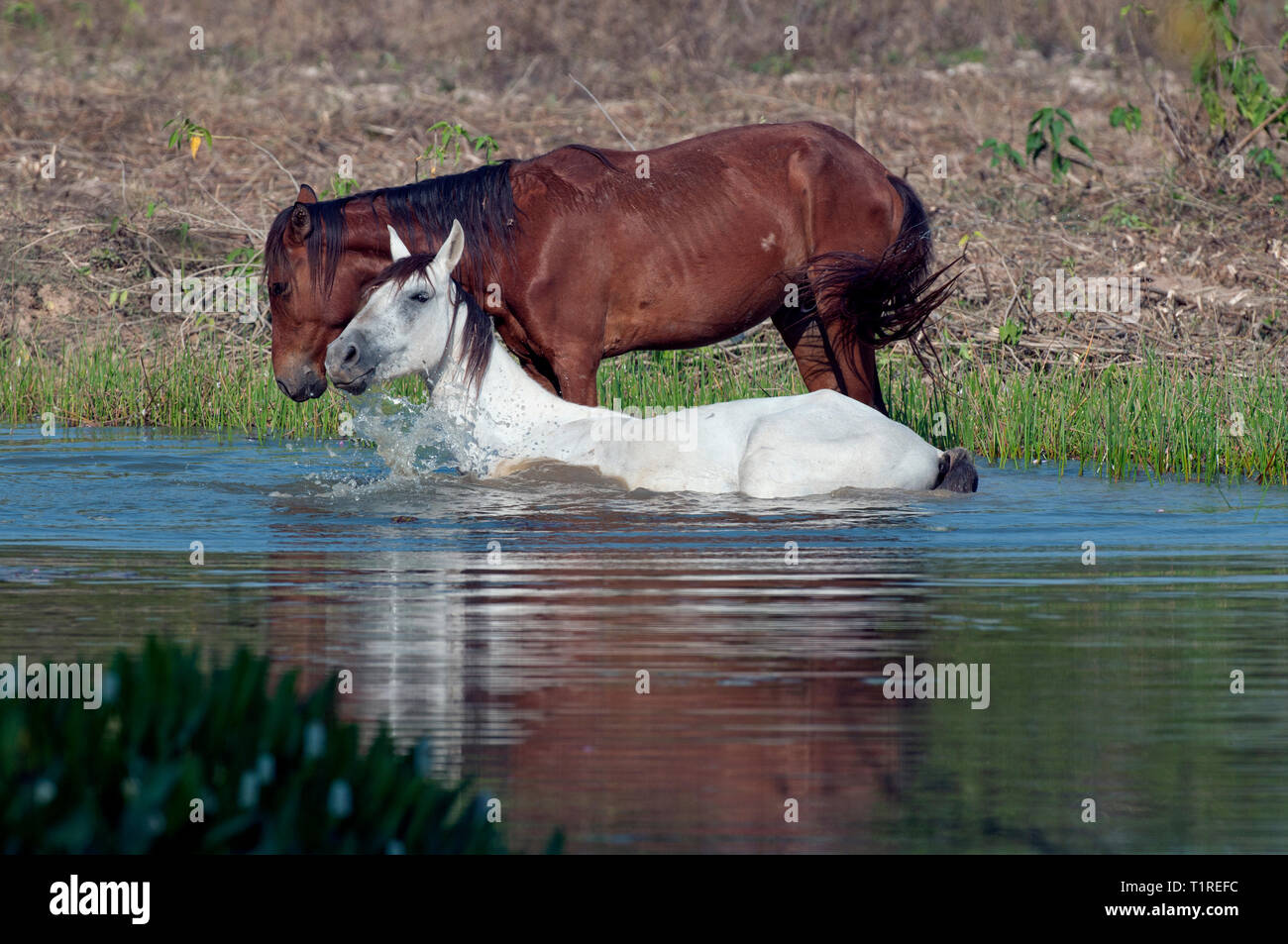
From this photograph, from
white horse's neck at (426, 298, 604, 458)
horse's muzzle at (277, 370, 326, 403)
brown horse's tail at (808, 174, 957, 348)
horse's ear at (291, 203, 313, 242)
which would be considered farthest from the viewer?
brown horse's tail at (808, 174, 957, 348)

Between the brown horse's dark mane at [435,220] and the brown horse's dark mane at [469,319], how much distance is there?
1.98 ft

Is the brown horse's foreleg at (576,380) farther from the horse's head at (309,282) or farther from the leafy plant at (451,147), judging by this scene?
the leafy plant at (451,147)

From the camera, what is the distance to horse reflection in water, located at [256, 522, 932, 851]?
13.2 feet

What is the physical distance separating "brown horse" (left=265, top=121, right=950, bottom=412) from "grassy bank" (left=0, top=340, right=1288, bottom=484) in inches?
46.0

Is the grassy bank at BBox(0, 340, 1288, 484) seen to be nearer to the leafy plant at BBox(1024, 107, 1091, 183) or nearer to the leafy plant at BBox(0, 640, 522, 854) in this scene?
the leafy plant at BBox(1024, 107, 1091, 183)

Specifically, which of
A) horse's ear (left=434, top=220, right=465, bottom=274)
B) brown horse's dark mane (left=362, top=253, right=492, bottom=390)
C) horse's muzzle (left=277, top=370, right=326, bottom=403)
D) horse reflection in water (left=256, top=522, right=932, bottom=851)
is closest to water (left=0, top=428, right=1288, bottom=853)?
horse reflection in water (left=256, top=522, right=932, bottom=851)

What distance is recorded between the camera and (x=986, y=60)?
906 inches

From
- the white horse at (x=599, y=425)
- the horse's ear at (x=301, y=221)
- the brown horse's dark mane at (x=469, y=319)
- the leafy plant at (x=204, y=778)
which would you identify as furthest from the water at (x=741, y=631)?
the horse's ear at (x=301, y=221)

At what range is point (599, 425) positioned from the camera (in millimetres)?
8773

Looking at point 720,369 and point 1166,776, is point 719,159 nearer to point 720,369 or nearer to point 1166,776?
point 720,369

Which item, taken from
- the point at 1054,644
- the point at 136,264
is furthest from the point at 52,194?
the point at 1054,644

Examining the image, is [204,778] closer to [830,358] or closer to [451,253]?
[451,253]

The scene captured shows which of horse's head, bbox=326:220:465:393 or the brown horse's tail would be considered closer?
horse's head, bbox=326:220:465:393

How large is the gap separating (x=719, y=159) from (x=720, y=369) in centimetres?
316
